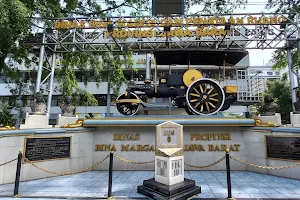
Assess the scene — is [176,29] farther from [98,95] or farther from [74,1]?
[98,95]

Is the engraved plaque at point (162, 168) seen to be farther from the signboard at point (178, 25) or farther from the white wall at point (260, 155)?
the signboard at point (178, 25)

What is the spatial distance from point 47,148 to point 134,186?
3141 mm

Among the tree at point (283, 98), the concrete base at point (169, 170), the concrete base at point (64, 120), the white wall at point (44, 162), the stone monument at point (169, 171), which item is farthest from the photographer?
the tree at point (283, 98)

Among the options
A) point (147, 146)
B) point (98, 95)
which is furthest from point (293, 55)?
point (98, 95)

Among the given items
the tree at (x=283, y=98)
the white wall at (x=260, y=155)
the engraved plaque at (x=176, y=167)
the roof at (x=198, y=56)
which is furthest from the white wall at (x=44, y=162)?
the tree at (x=283, y=98)

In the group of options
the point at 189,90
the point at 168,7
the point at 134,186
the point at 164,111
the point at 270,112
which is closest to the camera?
the point at 134,186

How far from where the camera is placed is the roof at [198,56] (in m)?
8.90

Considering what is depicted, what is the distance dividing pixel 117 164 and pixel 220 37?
30.6 ft

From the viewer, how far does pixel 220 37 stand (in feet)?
Answer: 41.1

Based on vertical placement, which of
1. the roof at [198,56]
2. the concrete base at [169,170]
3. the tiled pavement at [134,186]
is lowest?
the tiled pavement at [134,186]

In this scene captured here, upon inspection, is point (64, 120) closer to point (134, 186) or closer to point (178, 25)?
point (134, 186)

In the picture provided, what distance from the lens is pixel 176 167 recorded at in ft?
16.2

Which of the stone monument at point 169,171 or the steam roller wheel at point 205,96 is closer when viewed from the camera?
the stone monument at point 169,171

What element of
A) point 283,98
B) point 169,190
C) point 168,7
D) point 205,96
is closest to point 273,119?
point 205,96
